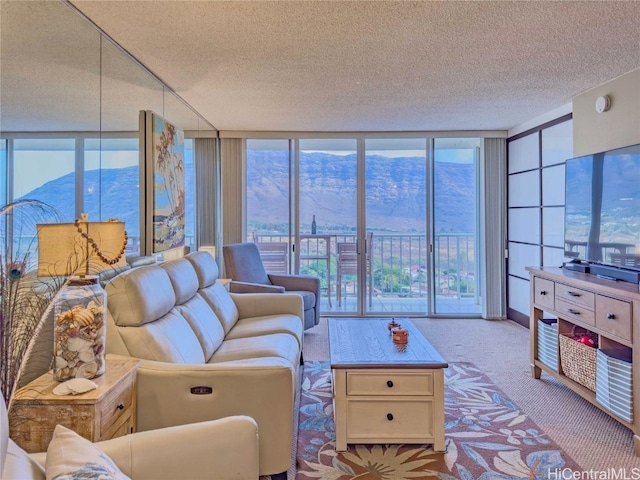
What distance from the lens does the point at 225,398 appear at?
1.72m

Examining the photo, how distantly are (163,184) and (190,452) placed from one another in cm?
224

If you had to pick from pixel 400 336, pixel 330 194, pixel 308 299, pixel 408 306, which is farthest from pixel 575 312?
pixel 330 194

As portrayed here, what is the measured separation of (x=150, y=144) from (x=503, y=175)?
4019 mm

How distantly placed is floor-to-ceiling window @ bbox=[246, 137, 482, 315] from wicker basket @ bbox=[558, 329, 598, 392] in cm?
219

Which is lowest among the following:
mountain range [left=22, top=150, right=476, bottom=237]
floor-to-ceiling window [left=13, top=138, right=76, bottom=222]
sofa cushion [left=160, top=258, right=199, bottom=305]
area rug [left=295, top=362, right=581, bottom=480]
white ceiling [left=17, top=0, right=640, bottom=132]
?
area rug [left=295, top=362, right=581, bottom=480]

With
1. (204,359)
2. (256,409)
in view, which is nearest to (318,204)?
(204,359)

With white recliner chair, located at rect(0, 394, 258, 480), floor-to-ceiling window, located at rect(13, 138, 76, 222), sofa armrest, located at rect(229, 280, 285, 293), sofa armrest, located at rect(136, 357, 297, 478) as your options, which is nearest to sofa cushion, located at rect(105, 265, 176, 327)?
sofa armrest, located at rect(136, 357, 297, 478)

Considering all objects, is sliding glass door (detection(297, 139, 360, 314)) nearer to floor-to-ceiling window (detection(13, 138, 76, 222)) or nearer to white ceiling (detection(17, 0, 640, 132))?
white ceiling (detection(17, 0, 640, 132))

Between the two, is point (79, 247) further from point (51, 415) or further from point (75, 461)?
point (75, 461)

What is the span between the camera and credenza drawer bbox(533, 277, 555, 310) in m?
2.84

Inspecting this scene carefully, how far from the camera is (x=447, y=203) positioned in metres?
4.97

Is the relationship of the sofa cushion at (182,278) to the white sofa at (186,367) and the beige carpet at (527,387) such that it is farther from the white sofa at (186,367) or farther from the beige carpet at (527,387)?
the beige carpet at (527,387)

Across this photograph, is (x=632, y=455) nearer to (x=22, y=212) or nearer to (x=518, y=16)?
(x=518, y=16)

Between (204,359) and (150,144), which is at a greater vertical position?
(150,144)
